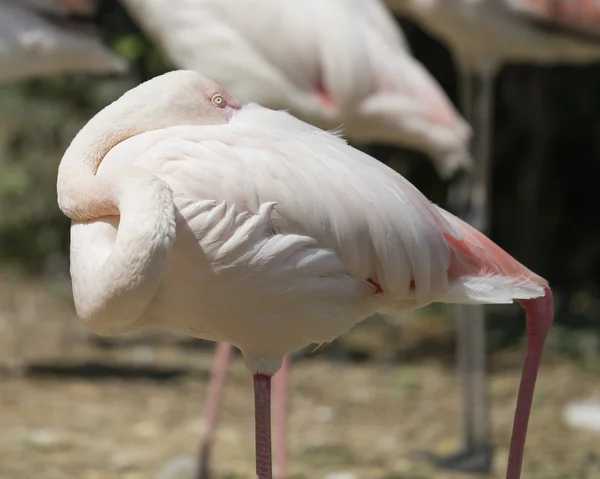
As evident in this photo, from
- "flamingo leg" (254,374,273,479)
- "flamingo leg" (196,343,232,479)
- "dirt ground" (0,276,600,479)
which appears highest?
"flamingo leg" (254,374,273,479)

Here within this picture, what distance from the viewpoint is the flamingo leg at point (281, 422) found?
13.0ft

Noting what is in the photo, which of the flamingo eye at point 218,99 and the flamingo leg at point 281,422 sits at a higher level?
the flamingo eye at point 218,99

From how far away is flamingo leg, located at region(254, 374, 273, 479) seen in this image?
2.58m

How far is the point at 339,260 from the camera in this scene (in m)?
2.49

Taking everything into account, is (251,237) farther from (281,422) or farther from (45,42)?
(45,42)

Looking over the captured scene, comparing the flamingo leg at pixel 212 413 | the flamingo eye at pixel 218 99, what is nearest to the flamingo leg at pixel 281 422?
the flamingo leg at pixel 212 413

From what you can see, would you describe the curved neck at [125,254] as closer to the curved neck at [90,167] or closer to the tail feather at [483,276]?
the curved neck at [90,167]

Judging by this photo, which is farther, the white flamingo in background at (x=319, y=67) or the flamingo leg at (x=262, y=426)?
the white flamingo in background at (x=319, y=67)

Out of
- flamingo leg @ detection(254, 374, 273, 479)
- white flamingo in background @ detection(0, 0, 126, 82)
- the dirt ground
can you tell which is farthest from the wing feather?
white flamingo in background @ detection(0, 0, 126, 82)

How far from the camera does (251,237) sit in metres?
2.34

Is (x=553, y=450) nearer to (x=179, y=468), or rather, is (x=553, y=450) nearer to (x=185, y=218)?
(x=179, y=468)

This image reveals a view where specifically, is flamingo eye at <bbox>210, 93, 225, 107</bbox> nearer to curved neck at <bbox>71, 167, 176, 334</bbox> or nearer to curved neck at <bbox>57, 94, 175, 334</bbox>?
curved neck at <bbox>57, 94, 175, 334</bbox>

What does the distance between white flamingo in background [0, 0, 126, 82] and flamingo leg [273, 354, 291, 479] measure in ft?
5.59

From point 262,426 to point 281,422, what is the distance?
1447mm
